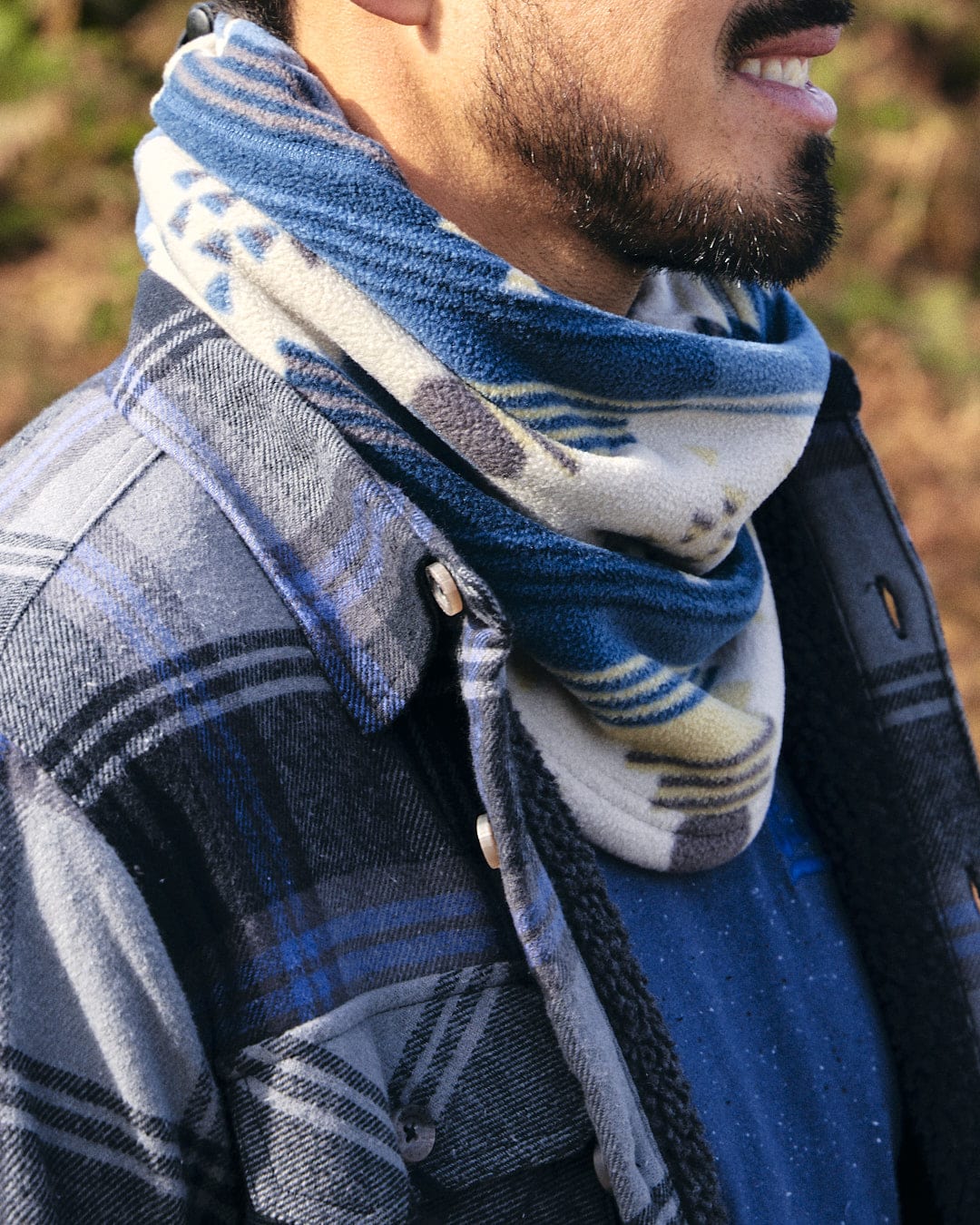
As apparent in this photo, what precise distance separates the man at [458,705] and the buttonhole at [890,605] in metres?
0.18

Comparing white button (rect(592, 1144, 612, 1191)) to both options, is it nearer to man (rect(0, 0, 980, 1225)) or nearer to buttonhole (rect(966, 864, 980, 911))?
man (rect(0, 0, 980, 1225))

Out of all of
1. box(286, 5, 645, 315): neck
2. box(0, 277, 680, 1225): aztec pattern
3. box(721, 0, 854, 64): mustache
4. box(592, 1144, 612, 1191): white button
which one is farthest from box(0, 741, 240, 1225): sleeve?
box(721, 0, 854, 64): mustache

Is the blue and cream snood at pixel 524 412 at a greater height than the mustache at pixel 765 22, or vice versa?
the mustache at pixel 765 22

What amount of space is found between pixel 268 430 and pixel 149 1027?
578 millimetres

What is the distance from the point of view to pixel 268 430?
126 centimetres

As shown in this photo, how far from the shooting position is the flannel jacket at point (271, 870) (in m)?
1.05

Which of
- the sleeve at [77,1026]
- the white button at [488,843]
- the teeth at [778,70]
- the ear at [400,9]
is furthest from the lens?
the teeth at [778,70]

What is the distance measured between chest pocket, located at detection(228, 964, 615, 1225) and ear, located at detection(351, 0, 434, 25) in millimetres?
1097

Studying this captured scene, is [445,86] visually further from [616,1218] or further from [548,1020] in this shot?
[616,1218]

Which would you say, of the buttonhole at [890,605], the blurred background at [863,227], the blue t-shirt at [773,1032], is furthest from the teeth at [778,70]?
the blurred background at [863,227]

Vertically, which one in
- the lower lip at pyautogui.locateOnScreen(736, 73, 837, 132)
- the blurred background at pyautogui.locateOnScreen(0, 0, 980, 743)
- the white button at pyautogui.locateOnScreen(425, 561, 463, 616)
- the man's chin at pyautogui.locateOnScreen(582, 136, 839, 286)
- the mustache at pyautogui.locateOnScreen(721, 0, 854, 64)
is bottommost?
the blurred background at pyautogui.locateOnScreen(0, 0, 980, 743)

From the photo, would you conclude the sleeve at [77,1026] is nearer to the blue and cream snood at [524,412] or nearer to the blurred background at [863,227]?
the blue and cream snood at [524,412]

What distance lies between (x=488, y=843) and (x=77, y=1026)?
16.0 inches

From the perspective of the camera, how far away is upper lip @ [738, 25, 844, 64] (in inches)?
61.8
